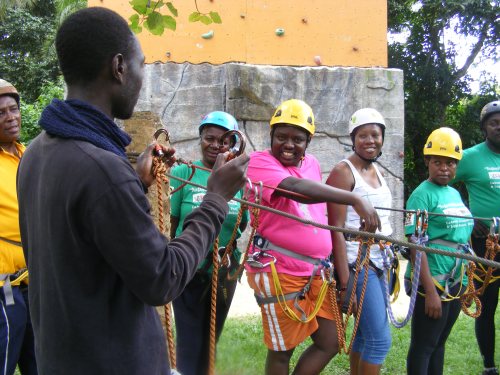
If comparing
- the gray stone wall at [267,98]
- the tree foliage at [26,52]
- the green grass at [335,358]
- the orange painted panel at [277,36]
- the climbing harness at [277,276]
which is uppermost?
the tree foliage at [26,52]

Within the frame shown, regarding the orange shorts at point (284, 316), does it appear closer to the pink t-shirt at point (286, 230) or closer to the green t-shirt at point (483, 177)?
the pink t-shirt at point (286, 230)

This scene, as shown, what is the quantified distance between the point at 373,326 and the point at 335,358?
1515 mm

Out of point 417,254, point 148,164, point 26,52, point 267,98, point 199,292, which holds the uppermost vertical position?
point 26,52

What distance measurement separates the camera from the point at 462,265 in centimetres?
342

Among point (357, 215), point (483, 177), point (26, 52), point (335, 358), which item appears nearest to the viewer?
point (357, 215)

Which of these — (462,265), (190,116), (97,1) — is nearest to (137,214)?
(462,265)

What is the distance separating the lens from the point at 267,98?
8.09 m

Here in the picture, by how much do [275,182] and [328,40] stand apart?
239 inches

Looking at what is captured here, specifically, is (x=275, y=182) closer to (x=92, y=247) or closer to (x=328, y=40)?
A: (x=92, y=247)

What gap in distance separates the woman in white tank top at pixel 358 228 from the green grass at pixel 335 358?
1.06m

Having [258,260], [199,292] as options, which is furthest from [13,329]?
[258,260]

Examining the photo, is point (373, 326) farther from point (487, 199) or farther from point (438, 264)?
point (487, 199)

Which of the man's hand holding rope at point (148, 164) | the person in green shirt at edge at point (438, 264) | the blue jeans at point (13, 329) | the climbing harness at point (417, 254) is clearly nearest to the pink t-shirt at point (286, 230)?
the climbing harness at point (417, 254)

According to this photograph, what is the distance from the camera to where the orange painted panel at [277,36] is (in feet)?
26.0
